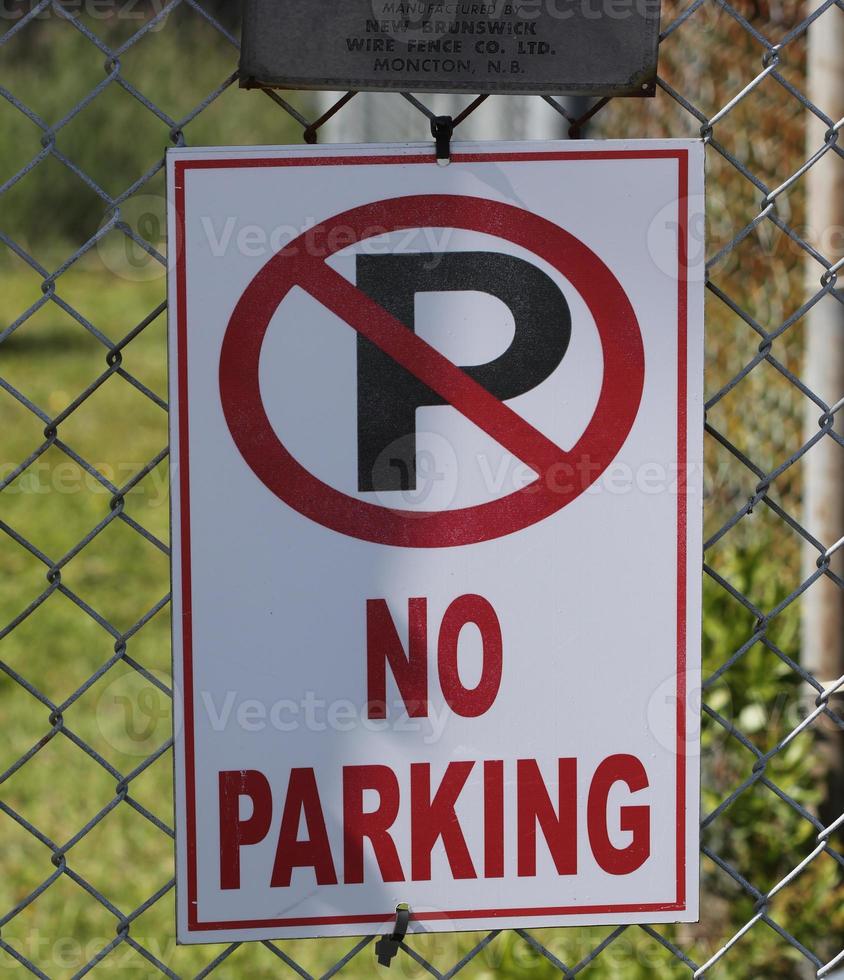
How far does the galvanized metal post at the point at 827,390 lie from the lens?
2.16 metres

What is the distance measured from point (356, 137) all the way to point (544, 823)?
6.49 m

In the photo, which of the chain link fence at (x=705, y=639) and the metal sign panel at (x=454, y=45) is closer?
the metal sign panel at (x=454, y=45)

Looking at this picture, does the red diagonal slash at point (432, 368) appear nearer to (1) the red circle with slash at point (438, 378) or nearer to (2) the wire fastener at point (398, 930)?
(1) the red circle with slash at point (438, 378)

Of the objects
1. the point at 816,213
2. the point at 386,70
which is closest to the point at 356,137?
the point at 816,213

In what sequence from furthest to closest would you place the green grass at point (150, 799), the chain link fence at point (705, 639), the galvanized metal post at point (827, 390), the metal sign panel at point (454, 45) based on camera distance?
the green grass at point (150, 799)
the galvanized metal post at point (827, 390)
the chain link fence at point (705, 639)
the metal sign panel at point (454, 45)

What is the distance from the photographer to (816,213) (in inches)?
87.4

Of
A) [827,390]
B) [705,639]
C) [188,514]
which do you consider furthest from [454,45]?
[705,639]

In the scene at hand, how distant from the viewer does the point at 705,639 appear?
262cm

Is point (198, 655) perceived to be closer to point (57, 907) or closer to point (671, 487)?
point (671, 487)

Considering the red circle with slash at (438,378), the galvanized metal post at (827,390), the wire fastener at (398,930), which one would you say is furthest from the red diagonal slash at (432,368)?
the galvanized metal post at (827,390)

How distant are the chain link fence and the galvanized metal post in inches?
0.7

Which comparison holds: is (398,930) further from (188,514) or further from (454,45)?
(454,45)

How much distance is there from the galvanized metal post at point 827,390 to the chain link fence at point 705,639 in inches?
0.7

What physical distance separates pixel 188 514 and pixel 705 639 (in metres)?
1.55
